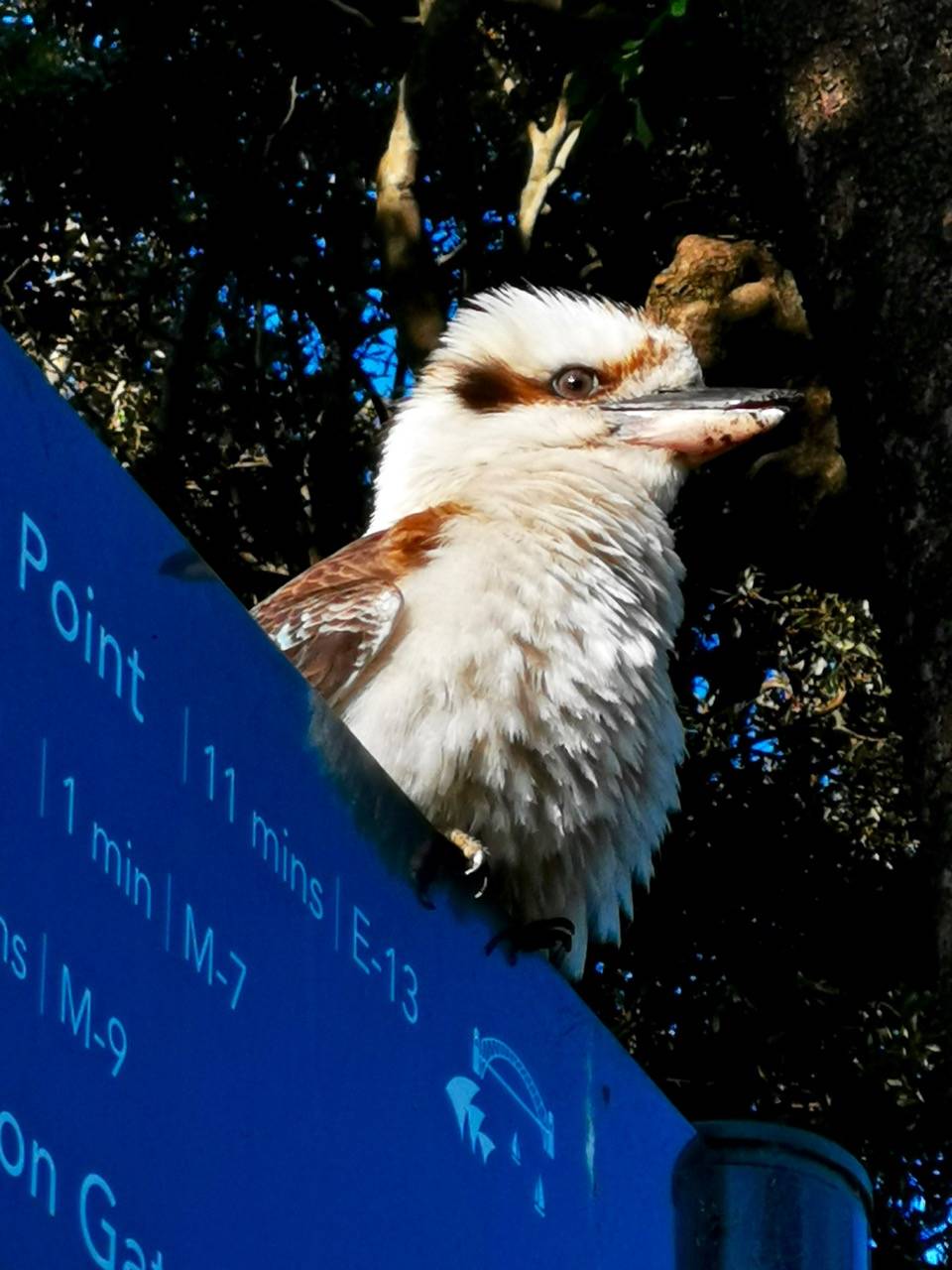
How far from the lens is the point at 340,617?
2.63 m

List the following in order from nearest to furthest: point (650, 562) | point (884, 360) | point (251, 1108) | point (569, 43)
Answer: point (251, 1108), point (884, 360), point (650, 562), point (569, 43)

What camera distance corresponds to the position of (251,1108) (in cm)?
125

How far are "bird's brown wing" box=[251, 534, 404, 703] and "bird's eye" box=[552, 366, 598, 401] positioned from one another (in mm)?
596

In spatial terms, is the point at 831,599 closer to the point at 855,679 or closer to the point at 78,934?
the point at 855,679

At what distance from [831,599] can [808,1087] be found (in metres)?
1.40

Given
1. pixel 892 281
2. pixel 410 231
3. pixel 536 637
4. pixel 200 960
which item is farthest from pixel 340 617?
pixel 410 231

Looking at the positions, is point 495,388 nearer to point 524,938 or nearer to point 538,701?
point 538,701

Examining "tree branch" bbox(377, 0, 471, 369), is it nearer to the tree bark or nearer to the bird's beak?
the bird's beak

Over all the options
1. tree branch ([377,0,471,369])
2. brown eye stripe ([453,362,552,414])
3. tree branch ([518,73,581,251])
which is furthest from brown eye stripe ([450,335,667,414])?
tree branch ([518,73,581,251])

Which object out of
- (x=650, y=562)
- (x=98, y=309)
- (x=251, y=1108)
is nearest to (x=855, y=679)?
(x=98, y=309)

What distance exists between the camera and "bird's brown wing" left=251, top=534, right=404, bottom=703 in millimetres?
2584

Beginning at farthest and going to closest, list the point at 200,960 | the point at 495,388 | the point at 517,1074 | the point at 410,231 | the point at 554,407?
the point at 410,231 → the point at 495,388 → the point at 554,407 → the point at 517,1074 → the point at 200,960

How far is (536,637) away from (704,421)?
735 millimetres

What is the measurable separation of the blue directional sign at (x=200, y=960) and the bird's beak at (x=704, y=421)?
1543 mm
